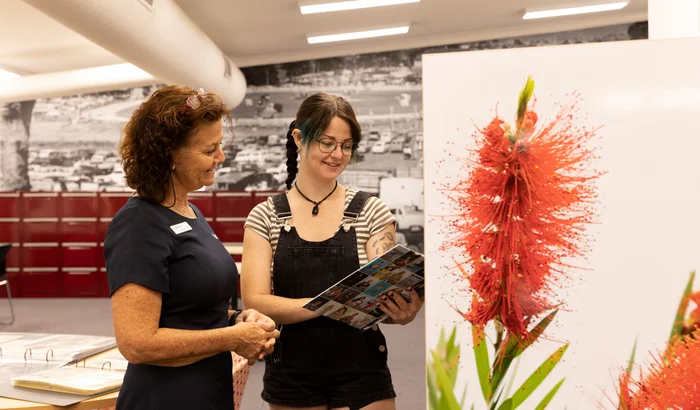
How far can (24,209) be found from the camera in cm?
750

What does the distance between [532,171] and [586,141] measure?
0.38 feet

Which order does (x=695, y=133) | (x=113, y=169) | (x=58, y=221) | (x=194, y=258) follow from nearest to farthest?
(x=695, y=133) < (x=194, y=258) < (x=58, y=221) < (x=113, y=169)

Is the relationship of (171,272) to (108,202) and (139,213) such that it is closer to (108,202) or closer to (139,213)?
(139,213)

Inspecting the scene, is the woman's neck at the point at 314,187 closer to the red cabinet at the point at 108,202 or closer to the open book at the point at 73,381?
the open book at the point at 73,381

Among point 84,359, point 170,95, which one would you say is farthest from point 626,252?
point 84,359

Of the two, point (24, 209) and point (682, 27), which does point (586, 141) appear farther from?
point (24, 209)

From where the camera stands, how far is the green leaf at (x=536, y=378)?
1.12m

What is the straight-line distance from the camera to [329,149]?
1.44 metres

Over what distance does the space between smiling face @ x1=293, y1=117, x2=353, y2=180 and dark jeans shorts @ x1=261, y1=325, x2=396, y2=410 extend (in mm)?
401

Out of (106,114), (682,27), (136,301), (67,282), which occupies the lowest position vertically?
(67,282)

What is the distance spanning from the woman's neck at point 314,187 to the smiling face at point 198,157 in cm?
24

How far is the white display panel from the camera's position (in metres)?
1.09

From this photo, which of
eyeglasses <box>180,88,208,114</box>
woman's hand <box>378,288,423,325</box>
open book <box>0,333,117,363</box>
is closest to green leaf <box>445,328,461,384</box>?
woman's hand <box>378,288,423,325</box>

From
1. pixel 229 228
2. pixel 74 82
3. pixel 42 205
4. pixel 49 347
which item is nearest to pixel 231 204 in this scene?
pixel 229 228
